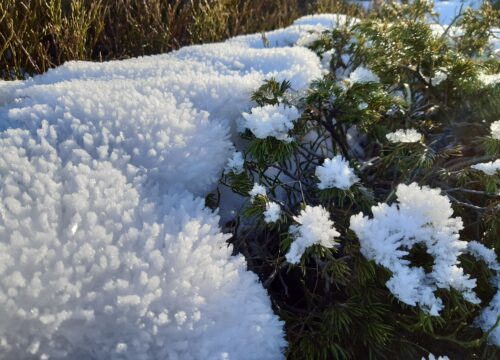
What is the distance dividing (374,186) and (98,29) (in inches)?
71.2

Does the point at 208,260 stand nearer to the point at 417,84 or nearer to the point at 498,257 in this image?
the point at 498,257

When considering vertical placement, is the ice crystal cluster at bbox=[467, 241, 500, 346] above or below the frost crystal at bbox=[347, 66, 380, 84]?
below

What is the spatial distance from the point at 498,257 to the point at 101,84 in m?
1.30

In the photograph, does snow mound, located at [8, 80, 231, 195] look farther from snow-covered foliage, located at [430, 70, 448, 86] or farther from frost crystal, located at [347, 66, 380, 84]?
snow-covered foliage, located at [430, 70, 448, 86]

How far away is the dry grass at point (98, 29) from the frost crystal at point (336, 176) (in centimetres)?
155

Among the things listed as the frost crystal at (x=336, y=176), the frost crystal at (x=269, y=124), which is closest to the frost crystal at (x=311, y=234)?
the frost crystal at (x=336, y=176)

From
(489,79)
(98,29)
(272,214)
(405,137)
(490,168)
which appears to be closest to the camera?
(272,214)

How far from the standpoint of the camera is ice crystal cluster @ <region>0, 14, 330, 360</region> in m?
0.84

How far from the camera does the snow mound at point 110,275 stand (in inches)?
32.4

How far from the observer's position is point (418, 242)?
1.00 meters

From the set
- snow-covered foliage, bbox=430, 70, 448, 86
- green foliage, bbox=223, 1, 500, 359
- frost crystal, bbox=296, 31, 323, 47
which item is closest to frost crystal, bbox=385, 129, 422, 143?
green foliage, bbox=223, 1, 500, 359

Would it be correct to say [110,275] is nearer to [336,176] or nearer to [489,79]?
[336,176]

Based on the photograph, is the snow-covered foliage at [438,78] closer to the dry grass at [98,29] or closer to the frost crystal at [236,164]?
the frost crystal at [236,164]

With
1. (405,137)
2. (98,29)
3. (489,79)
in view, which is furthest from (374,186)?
(98,29)
